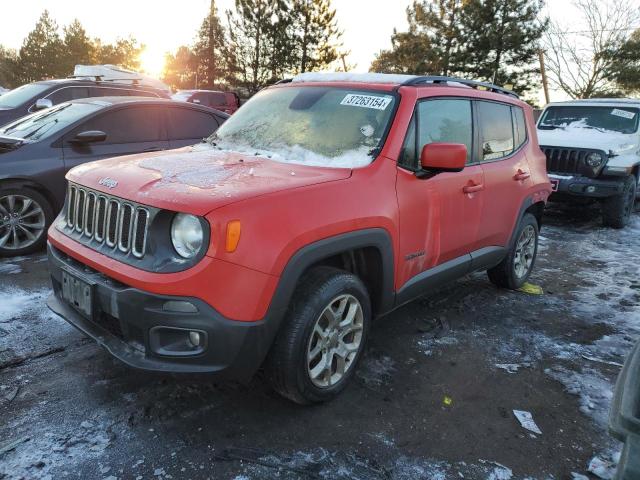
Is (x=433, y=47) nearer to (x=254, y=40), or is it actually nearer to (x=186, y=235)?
(x=254, y=40)

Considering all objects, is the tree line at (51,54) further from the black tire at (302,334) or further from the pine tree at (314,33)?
the black tire at (302,334)

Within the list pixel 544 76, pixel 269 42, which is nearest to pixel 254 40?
pixel 269 42

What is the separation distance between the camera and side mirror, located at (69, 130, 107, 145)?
511 centimetres

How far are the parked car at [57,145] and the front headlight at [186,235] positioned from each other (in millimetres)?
3369

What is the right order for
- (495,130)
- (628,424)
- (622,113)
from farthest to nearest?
(622,113) < (495,130) < (628,424)

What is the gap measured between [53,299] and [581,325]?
12.7 feet

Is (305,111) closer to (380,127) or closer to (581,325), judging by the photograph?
(380,127)

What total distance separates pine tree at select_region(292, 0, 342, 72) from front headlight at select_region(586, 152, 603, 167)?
24.3 meters

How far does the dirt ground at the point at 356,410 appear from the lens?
2373 mm

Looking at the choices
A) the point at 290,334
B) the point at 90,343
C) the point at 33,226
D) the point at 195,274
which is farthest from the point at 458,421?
the point at 33,226

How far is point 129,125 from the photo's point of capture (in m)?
5.75

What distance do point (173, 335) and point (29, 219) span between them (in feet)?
11.7

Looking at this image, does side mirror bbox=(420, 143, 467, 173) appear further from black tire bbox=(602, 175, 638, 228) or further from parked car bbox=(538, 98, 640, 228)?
black tire bbox=(602, 175, 638, 228)

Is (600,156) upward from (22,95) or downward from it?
downward
